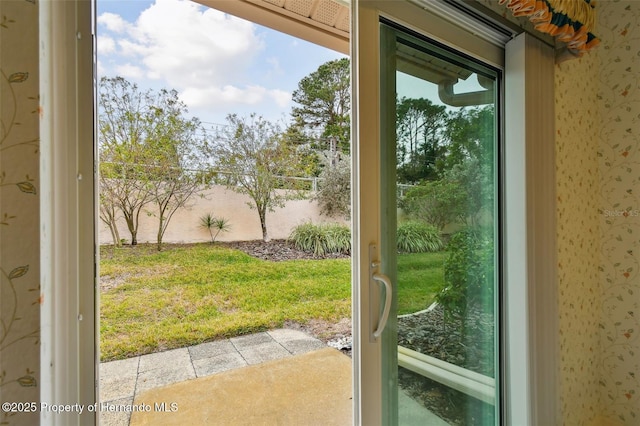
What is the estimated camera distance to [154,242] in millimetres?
2320

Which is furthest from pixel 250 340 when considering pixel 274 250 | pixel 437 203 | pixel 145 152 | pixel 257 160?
pixel 437 203

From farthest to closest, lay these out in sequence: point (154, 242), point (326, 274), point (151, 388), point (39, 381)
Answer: point (326, 274) < point (154, 242) < point (151, 388) < point (39, 381)

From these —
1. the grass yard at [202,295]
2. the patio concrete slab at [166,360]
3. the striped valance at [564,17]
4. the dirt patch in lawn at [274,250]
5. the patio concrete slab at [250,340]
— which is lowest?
the patio concrete slab at [250,340]

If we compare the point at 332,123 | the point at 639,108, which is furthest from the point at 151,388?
the point at 639,108

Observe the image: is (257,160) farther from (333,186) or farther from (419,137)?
(419,137)

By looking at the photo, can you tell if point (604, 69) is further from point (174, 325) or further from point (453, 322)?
point (174, 325)

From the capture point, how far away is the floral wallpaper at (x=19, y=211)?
39cm

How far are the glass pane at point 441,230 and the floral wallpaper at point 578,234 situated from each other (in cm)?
38

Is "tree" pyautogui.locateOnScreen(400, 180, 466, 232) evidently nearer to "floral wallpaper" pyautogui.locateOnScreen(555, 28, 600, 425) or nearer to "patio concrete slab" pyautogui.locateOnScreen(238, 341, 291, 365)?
"floral wallpaper" pyautogui.locateOnScreen(555, 28, 600, 425)

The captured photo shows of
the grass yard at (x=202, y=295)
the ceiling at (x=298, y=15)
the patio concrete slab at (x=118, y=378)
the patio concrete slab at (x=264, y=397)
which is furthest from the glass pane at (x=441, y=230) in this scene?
the grass yard at (x=202, y=295)

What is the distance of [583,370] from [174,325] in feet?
8.88

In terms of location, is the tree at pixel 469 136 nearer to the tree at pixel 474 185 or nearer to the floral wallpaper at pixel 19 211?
the tree at pixel 474 185

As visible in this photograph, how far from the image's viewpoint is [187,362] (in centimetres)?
216

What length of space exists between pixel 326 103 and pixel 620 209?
2.28 m
